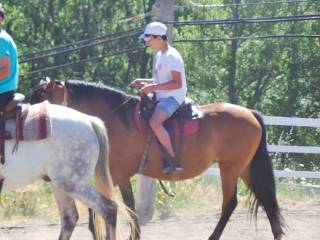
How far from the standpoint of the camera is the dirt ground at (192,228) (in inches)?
383

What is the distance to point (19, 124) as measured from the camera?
23.2 feet

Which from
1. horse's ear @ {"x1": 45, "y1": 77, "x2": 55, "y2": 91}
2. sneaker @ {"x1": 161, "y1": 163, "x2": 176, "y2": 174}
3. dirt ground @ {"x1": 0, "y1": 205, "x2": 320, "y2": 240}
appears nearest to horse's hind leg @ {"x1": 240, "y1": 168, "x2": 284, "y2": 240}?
dirt ground @ {"x1": 0, "y1": 205, "x2": 320, "y2": 240}

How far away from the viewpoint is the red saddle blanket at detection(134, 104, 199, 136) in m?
8.88

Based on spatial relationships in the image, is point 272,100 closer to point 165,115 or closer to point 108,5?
point 108,5

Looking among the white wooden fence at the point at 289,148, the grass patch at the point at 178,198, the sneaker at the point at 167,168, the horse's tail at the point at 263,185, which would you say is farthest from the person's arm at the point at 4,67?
the white wooden fence at the point at 289,148

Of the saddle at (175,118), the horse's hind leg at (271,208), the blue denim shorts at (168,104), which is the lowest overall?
the horse's hind leg at (271,208)

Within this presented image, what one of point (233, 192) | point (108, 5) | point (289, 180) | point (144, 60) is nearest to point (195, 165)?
point (233, 192)

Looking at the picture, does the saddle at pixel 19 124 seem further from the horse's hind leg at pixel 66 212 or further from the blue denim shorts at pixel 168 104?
the blue denim shorts at pixel 168 104

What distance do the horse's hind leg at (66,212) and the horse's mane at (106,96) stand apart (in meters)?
1.56

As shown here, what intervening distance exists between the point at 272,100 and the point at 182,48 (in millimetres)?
4632

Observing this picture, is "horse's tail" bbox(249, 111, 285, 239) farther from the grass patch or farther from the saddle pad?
the saddle pad

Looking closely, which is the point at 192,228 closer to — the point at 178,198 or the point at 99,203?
the point at 178,198

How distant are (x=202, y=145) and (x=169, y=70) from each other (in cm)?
106

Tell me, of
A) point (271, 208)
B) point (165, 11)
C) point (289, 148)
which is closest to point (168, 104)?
point (271, 208)
